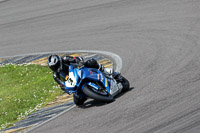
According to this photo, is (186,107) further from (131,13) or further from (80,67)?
(131,13)

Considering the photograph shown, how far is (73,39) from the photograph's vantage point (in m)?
15.4

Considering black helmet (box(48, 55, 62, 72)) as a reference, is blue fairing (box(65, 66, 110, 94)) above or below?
below

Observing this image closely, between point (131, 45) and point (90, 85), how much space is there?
453 centimetres

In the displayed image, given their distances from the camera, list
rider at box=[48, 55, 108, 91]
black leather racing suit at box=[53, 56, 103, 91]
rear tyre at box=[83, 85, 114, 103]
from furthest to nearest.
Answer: black leather racing suit at box=[53, 56, 103, 91], rider at box=[48, 55, 108, 91], rear tyre at box=[83, 85, 114, 103]

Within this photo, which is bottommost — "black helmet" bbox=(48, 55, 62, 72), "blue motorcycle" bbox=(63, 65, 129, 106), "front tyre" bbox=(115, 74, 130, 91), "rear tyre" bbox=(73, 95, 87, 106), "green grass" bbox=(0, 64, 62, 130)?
"green grass" bbox=(0, 64, 62, 130)

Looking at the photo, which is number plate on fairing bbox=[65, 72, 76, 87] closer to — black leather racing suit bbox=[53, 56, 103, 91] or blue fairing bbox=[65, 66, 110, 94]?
blue fairing bbox=[65, 66, 110, 94]

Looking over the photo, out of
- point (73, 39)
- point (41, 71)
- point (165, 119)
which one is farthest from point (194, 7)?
point (165, 119)

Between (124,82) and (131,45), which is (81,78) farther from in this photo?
(131,45)

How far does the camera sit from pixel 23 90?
12516 millimetres

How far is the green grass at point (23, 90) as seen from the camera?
35.9ft

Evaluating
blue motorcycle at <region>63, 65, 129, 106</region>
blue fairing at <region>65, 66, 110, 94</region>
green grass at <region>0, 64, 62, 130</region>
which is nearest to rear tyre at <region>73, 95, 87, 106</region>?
blue motorcycle at <region>63, 65, 129, 106</region>

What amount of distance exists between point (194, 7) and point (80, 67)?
736cm

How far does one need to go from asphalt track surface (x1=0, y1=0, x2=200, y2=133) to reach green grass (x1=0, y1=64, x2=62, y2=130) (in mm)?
1546

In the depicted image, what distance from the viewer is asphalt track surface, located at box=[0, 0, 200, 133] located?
26.3 feet
